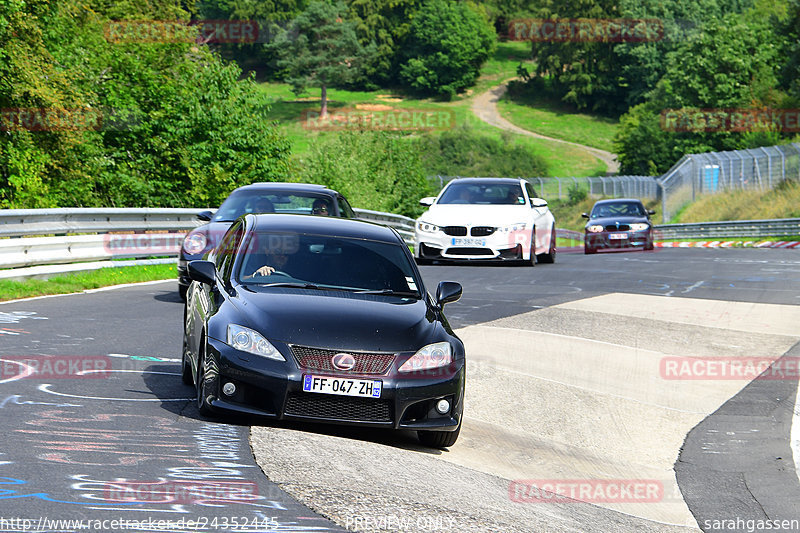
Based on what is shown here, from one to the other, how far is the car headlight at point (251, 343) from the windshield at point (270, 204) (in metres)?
7.53

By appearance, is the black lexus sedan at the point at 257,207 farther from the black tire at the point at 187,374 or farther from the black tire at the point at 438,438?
the black tire at the point at 438,438

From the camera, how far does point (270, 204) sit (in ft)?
49.4

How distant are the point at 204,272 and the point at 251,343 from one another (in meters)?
1.20

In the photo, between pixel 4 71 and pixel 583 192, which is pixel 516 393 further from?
pixel 583 192

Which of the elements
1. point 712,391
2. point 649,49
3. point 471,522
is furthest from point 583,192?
point 471,522

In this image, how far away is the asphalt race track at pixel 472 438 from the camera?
5.37m

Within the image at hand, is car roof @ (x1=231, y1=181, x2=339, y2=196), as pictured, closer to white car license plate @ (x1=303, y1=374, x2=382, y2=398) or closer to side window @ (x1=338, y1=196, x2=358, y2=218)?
side window @ (x1=338, y1=196, x2=358, y2=218)

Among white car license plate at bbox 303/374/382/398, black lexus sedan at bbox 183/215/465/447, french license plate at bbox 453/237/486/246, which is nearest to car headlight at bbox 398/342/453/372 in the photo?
black lexus sedan at bbox 183/215/465/447

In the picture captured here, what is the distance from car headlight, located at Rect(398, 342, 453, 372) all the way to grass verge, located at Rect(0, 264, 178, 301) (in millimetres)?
9035

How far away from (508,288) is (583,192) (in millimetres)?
65633

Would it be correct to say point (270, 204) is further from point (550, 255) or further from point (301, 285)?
point (550, 255)

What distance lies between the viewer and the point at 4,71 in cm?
2395

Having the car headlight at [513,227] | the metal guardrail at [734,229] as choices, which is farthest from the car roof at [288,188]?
the metal guardrail at [734,229]

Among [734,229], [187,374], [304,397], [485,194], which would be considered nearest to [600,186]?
[734,229]
